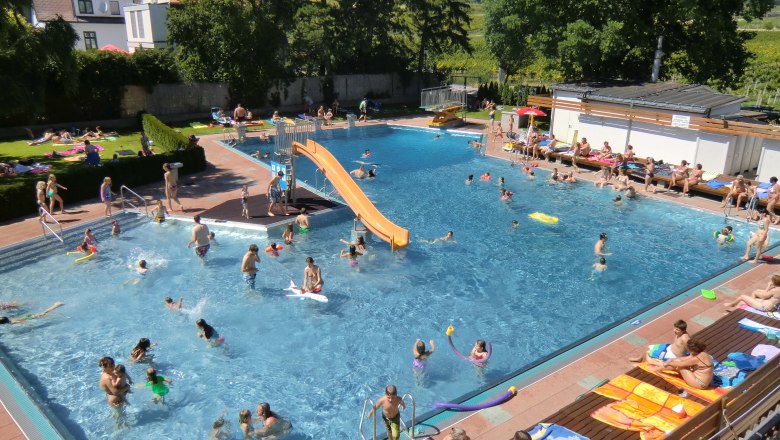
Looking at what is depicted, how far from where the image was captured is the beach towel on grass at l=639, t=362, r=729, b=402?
870 centimetres

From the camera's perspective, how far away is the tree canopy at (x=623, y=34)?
90.0 ft

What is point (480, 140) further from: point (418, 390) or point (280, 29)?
point (418, 390)

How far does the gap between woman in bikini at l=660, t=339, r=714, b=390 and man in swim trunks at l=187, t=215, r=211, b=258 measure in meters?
11.9

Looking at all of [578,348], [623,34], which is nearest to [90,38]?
[623,34]

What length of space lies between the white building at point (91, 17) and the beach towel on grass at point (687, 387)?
55185mm

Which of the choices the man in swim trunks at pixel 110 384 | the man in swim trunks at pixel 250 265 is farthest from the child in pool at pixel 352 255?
the man in swim trunks at pixel 110 384

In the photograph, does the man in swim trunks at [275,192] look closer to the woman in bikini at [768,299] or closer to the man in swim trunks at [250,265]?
the man in swim trunks at [250,265]

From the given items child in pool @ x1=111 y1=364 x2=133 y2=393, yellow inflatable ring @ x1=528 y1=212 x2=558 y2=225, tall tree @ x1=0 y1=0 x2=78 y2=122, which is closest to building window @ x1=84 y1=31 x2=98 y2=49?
tall tree @ x1=0 y1=0 x2=78 y2=122

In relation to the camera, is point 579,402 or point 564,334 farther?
point 564,334

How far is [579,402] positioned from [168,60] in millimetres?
32281

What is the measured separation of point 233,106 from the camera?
118 feet

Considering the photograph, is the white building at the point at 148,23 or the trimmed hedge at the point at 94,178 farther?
Result: the white building at the point at 148,23

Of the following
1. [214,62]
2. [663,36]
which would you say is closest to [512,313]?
[663,36]

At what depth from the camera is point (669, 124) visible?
2345cm
